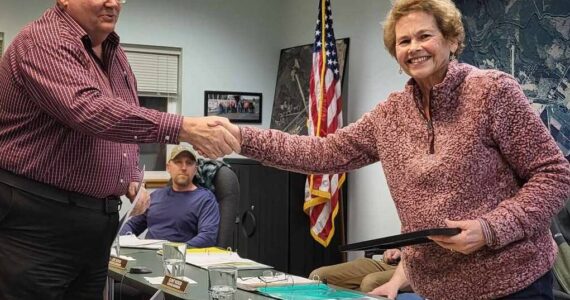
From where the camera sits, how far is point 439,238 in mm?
1458

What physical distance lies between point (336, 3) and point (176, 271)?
12.3 feet

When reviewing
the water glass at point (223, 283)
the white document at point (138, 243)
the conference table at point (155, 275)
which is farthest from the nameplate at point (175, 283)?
the white document at point (138, 243)

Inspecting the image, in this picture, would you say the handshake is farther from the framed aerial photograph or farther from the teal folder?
the framed aerial photograph

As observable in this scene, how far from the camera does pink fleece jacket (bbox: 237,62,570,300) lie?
58.5 inches

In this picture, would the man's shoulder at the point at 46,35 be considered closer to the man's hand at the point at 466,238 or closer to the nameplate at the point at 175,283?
the nameplate at the point at 175,283

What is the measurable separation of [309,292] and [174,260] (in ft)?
1.98

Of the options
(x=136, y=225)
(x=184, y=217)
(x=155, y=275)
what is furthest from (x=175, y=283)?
(x=136, y=225)

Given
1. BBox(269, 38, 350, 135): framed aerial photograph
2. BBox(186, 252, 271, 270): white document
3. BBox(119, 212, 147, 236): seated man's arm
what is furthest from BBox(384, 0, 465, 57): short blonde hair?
BBox(269, 38, 350, 135): framed aerial photograph

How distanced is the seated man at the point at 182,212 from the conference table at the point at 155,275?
0.68m

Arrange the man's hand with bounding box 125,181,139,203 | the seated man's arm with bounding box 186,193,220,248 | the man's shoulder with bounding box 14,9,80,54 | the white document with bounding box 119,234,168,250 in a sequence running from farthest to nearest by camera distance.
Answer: the seated man's arm with bounding box 186,193,220,248
the white document with bounding box 119,234,168,250
the man's hand with bounding box 125,181,139,203
the man's shoulder with bounding box 14,9,80,54

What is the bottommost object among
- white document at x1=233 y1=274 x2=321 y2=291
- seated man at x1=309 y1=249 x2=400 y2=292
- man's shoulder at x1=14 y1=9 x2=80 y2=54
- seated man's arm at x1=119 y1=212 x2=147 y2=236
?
seated man at x1=309 y1=249 x2=400 y2=292

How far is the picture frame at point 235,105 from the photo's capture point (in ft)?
20.1

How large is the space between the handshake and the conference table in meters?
0.57

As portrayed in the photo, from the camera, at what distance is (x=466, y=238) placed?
4.76 ft
